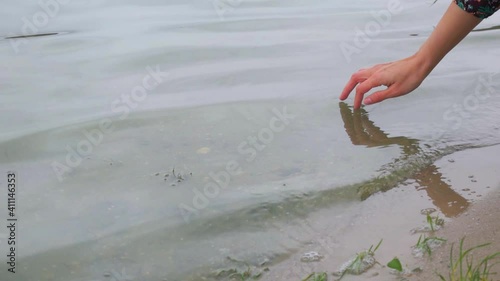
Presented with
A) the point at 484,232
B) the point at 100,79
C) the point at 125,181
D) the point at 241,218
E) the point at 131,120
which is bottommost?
the point at 484,232

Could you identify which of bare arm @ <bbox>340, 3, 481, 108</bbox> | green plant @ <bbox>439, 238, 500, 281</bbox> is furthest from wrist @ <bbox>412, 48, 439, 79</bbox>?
green plant @ <bbox>439, 238, 500, 281</bbox>

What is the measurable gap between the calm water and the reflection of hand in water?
0.03ft

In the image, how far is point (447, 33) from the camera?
2805mm

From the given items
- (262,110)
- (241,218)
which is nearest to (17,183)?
(241,218)

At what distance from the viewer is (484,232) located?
2.49 meters

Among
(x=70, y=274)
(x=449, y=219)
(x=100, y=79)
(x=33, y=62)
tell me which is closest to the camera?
(x=70, y=274)

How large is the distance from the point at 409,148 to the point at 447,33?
2.43 feet

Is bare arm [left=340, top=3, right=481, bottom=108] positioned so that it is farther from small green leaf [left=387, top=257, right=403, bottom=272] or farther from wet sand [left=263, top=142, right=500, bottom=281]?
small green leaf [left=387, top=257, right=403, bottom=272]

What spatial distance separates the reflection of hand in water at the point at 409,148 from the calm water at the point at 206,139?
0.01 meters

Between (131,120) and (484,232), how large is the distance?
2028mm

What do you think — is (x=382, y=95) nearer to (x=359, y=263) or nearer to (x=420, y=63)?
(x=420, y=63)

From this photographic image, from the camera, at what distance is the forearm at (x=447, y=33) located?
271 centimetres

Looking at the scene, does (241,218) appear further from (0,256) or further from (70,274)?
(0,256)

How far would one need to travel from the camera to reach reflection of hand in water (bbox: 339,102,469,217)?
9.29ft
